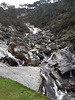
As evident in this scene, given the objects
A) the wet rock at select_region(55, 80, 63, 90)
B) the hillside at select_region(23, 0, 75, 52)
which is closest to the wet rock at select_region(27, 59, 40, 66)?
the wet rock at select_region(55, 80, 63, 90)

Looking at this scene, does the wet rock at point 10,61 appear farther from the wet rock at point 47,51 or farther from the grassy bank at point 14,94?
the wet rock at point 47,51

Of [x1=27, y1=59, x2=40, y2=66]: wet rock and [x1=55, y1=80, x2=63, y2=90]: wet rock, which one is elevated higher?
[x1=27, y1=59, x2=40, y2=66]: wet rock

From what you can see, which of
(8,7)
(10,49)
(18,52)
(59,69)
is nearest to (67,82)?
(59,69)

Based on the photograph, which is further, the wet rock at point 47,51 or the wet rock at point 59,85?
the wet rock at point 47,51

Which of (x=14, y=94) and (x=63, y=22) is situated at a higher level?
(x=63, y=22)

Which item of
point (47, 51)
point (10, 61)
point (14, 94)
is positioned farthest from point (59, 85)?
point (47, 51)

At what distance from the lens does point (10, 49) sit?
33656 millimetres

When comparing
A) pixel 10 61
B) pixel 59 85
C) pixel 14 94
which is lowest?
pixel 14 94

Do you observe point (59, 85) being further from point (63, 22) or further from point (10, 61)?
point (63, 22)

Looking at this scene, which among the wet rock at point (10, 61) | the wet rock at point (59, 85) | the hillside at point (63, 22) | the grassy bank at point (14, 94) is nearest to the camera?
the grassy bank at point (14, 94)

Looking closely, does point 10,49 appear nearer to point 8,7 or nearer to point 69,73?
point 69,73

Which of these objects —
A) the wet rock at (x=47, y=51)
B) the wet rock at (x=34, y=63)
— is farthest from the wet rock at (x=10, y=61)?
the wet rock at (x=47, y=51)

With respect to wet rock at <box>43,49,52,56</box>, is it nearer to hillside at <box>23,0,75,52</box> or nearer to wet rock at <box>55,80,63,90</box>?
hillside at <box>23,0,75,52</box>

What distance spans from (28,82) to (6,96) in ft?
25.3
